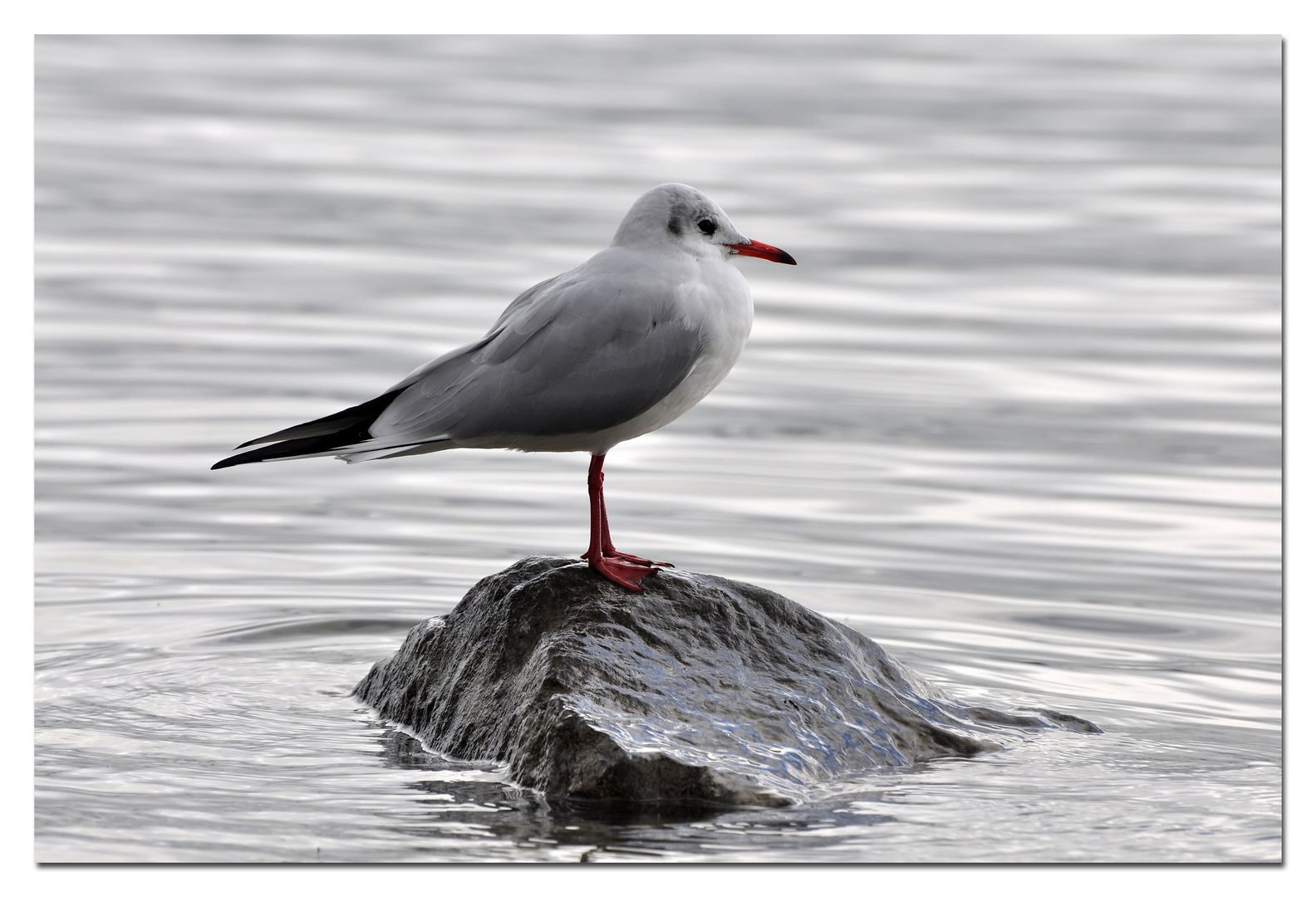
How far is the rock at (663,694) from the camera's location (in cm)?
559

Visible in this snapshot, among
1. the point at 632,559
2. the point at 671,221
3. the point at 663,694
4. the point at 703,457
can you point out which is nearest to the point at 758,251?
the point at 671,221

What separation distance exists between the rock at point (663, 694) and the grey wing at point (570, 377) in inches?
23.0

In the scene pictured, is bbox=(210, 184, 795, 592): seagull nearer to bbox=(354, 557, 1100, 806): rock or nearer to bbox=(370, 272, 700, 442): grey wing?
bbox=(370, 272, 700, 442): grey wing

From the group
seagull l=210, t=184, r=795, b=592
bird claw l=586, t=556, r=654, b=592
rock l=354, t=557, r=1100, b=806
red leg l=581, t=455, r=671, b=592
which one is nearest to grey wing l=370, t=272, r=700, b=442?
seagull l=210, t=184, r=795, b=592

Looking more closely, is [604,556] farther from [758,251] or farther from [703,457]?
[703,457]

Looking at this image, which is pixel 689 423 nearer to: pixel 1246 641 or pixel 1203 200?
pixel 1246 641

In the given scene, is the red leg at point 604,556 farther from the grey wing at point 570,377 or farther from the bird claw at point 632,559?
the grey wing at point 570,377

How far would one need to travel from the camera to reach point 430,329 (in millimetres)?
12211

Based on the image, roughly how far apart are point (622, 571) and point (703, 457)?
170 inches

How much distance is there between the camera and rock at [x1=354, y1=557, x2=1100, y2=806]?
5590mm

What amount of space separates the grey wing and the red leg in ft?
0.88

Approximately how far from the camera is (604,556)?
6.43 metres

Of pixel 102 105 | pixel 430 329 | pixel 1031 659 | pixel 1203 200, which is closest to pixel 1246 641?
pixel 1031 659

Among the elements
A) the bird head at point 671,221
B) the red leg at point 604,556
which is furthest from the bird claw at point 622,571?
the bird head at point 671,221
